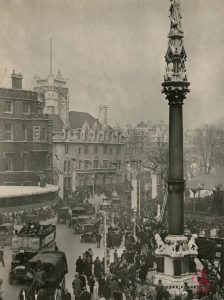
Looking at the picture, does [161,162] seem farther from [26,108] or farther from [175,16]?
[175,16]

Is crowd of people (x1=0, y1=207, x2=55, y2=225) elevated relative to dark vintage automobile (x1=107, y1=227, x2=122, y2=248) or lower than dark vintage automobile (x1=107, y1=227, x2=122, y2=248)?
elevated

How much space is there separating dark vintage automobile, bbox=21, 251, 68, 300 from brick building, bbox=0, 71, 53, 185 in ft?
92.3

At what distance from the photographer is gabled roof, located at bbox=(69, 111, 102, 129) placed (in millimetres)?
71438

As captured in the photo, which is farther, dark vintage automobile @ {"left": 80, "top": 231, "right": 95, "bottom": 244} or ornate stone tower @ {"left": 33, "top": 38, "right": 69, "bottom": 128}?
ornate stone tower @ {"left": 33, "top": 38, "right": 69, "bottom": 128}

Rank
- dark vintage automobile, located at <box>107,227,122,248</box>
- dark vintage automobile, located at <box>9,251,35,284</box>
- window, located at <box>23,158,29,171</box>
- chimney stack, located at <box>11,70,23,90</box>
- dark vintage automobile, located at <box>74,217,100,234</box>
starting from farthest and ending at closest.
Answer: window, located at <box>23,158,29,171</box> → chimney stack, located at <box>11,70,23,90</box> → dark vintage automobile, located at <box>74,217,100,234</box> → dark vintage automobile, located at <box>107,227,122,248</box> → dark vintage automobile, located at <box>9,251,35,284</box>

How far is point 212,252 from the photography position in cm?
1752

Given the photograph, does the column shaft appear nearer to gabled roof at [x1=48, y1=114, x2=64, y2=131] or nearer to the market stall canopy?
the market stall canopy

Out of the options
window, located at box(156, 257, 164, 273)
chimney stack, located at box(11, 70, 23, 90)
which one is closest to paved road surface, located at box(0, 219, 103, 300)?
window, located at box(156, 257, 164, 273)

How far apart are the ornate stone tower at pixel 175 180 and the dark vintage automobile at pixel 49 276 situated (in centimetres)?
353

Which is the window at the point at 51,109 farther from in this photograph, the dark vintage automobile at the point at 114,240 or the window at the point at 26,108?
the dark vintage automobile at the point at 114,240

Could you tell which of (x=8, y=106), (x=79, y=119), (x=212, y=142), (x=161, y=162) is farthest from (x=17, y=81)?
(x=212, y=142)

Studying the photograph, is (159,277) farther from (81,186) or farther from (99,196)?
(81,186)

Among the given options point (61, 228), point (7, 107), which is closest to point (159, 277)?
point (61, 228)

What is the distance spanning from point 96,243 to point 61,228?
20.9 feet
